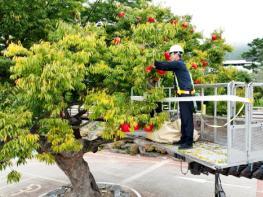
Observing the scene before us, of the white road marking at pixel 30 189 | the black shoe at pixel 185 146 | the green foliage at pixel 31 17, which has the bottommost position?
the white road marking at pixel 30 189

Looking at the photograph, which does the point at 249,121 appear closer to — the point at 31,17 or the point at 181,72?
the point at 181,72

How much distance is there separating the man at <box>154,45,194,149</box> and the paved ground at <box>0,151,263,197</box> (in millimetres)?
5249

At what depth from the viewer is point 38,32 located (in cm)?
903

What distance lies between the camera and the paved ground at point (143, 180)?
1297 cm

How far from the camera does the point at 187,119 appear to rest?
25.6 ft

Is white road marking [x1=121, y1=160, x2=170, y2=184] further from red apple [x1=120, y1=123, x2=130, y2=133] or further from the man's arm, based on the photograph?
the man's arm

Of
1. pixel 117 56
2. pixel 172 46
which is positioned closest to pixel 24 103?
pixel 117 56

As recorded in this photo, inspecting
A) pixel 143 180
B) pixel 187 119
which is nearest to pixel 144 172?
pixel 143 180

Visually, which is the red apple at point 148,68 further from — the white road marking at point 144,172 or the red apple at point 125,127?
the white road marking at point 144,172

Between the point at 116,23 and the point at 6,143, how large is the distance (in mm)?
5071

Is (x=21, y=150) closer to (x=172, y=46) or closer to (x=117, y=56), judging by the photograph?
(x=117, y=56)

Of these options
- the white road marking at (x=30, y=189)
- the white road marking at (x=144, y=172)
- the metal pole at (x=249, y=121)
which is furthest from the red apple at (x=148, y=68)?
the white road marking at (x=30, y=189)

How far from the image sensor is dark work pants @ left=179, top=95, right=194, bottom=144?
305 inches

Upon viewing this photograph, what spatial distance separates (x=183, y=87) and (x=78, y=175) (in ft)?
15.3
